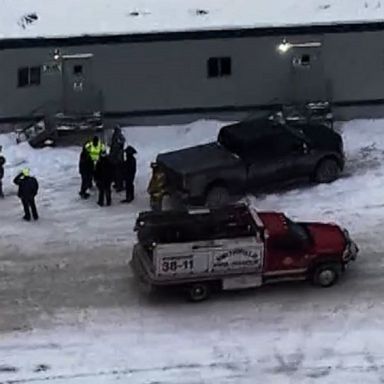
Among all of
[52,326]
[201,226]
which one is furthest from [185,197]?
[52,326]

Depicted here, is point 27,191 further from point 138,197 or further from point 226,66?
point 226,66

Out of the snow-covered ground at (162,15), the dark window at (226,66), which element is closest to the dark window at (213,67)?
the dark window at (226,66)

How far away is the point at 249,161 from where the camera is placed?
30.0 m

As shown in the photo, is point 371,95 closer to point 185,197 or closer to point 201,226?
point 185,197

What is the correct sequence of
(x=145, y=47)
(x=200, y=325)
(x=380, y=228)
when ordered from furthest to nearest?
(x=145, y=47) → (x=380, y=228) → (x=200, y=325)

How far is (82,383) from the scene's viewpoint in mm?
22953

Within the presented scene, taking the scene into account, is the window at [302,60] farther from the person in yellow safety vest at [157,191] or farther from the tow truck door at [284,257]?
the tow truck door at [284,257]

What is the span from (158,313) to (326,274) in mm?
3226

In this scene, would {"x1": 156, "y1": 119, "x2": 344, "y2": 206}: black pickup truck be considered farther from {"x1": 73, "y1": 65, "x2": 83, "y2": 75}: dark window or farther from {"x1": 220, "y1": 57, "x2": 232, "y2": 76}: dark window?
{"x1": 73, "y1": 65, "x2": 83, "y2": 75}: dark window

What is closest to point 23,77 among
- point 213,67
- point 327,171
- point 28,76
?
point 28,76

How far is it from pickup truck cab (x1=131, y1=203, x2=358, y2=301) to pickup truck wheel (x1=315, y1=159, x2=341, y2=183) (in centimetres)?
445

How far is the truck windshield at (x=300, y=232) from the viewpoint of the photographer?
25.9 m

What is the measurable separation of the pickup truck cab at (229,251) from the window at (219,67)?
8331mm

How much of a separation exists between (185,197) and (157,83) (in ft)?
17.8
